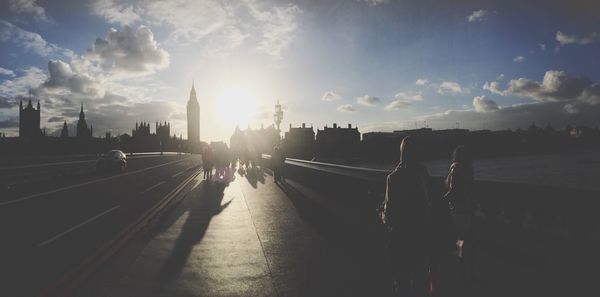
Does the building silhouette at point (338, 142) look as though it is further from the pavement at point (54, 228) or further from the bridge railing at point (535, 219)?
the bridge railing at point (535, 219)

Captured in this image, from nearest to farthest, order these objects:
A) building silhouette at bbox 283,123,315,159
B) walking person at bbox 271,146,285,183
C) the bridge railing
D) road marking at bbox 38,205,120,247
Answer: the bridge railing → road marking at bbox 38,205,120,247 → walking person at bbox 271,146,285,183 → building silhouette at bbox 283,123,315,159

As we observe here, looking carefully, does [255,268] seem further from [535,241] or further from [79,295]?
[535,241]

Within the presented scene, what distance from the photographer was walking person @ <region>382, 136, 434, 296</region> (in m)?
3.58

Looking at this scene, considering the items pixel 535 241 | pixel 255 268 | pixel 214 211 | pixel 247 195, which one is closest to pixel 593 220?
pixel 535 241

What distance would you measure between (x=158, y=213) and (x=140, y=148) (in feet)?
375

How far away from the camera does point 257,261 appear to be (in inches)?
241

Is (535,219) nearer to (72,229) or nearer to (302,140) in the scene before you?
(72,229)

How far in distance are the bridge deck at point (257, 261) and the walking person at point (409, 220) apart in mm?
307

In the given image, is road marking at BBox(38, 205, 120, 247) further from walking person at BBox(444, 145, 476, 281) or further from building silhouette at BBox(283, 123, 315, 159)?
building silhouette at BBox(283, 123, 315, 159)

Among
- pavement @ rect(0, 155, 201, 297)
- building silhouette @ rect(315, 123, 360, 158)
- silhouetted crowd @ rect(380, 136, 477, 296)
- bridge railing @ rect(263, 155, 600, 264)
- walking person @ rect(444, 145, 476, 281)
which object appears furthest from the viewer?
building silhouette @ rect(315, 123, 360, 158)

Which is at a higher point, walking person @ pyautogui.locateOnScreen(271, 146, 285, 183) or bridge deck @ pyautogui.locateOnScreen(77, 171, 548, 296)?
walking person @ pyautogui.locateOnScreen(271, 146, 285, 183)

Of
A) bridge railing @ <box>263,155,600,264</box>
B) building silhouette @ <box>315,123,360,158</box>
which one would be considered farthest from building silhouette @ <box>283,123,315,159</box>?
bridge railing @ <box>263,155,600,264</box>

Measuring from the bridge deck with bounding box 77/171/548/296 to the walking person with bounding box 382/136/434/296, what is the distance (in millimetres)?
307

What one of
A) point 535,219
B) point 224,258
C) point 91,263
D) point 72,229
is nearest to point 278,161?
point 72,229
